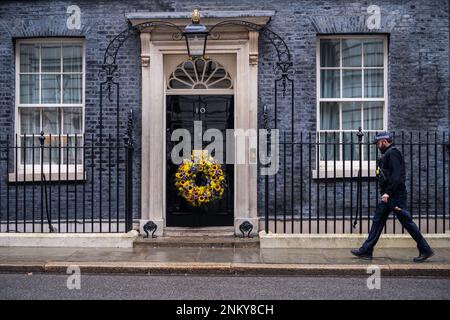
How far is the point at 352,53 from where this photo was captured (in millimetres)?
11344

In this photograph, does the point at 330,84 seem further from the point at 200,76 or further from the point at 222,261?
the point at 222,261

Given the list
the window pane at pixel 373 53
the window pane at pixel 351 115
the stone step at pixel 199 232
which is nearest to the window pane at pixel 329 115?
the window pane at pixel 351 115

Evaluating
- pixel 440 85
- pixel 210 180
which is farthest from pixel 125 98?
pixel 440 85

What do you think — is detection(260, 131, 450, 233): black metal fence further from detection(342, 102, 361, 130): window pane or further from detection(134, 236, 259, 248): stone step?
detection(134, 236, 259, 248): stone step

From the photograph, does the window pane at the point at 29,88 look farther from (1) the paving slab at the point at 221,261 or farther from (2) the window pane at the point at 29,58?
(1) the paving slab at the point at 221,261

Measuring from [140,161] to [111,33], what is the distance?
95.0 inches

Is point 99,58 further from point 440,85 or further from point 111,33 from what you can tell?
point 440,85

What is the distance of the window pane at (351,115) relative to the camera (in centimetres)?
1134

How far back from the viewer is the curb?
823 cm

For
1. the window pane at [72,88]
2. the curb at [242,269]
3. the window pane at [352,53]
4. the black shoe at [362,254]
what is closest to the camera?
the curb at [242,269]

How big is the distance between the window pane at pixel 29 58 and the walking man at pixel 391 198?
654 centimetres

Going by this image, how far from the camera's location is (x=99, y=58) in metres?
11.2

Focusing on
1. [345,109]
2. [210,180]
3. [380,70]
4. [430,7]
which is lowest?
[210,180]

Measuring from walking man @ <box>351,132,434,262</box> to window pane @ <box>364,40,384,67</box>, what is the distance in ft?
9.49
